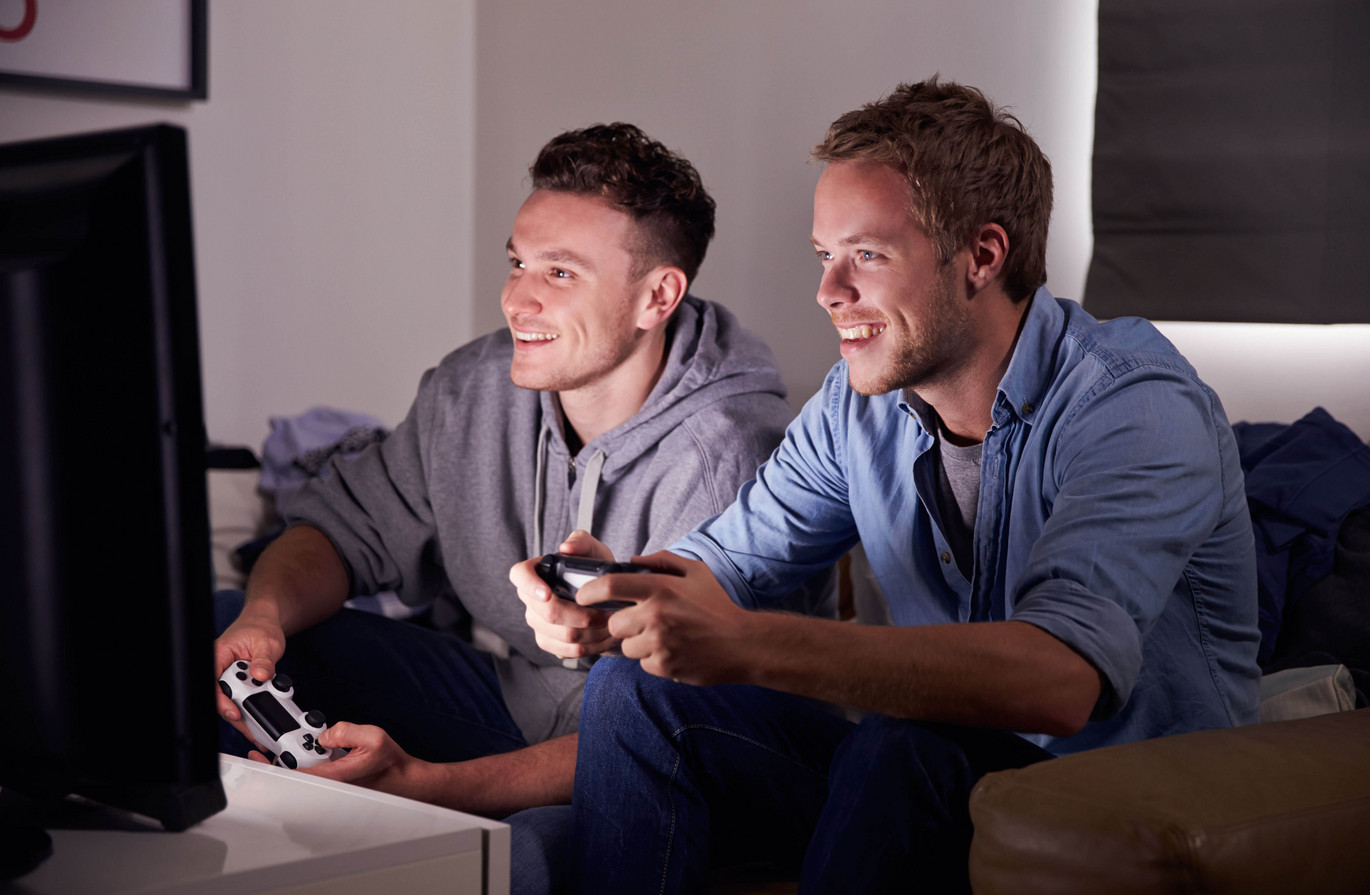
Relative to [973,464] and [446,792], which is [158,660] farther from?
[973,464]

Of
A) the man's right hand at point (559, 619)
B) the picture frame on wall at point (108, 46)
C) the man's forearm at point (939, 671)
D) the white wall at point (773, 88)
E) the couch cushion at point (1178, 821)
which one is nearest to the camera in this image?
the couch cushion at point (1178, 821)

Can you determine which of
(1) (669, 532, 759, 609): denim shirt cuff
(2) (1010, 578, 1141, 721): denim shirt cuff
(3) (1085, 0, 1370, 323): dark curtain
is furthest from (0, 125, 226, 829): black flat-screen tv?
(3) (1085, 0, 1370, 323): dark curtain

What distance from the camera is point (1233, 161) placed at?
1.81 metres

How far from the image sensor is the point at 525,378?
177 cm

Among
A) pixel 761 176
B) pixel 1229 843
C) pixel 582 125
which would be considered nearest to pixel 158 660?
pixel 1229 843

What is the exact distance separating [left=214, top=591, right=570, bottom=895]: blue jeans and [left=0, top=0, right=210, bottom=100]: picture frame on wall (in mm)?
1706

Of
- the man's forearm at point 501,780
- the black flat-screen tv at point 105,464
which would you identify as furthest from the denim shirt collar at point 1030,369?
the black flat-screen tv at point 105,464

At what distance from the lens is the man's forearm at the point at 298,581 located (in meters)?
1.56

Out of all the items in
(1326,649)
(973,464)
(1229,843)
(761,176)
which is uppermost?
(761,176)

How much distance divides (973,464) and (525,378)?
2.36 ft

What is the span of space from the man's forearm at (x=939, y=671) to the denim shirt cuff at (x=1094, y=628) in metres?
0.01

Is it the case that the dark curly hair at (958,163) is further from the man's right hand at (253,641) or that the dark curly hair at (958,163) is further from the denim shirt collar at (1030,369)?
the man's right hand at (253,641)

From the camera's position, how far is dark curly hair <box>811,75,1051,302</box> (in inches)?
53.4

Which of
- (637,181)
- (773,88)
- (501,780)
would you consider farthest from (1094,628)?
(773,88)
